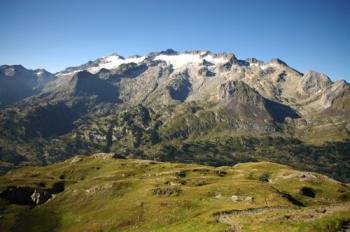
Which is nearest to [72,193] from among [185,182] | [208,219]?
[185,182]

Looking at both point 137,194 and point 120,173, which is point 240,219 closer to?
point 137,194

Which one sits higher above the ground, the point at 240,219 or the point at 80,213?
the point at 240,219

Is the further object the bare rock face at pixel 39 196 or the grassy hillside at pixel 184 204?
the bare rock face at pixel 39 196

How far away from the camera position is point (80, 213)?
309 feet

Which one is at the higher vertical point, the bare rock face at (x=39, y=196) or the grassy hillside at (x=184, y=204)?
the grassy hillside at (x=184, y=204)

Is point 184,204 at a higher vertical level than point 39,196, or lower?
higher

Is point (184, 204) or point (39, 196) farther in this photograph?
point (39, 196)

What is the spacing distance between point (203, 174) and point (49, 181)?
6292 centimetres

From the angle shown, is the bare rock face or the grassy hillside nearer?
the grassy hillside

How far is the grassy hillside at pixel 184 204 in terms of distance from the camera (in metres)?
47.2

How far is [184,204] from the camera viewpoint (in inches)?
3007

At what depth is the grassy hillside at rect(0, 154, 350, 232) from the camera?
1858 inches

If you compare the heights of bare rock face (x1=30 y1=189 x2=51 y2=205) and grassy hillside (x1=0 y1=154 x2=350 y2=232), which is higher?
grassy hillside (x1=0 y1=154 x2=350 y2=232)

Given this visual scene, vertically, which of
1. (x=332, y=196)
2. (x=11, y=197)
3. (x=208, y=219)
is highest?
(x=208, y=219)
